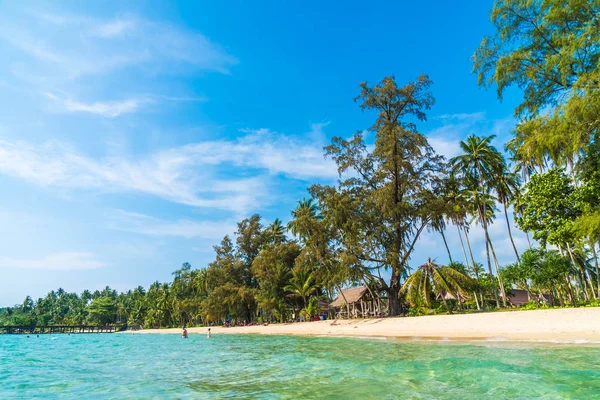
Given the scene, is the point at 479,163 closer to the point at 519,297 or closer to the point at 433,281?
the point at 433,281

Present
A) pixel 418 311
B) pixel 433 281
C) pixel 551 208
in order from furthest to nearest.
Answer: pixel 418 311 < pixel 433 281 < pixel 551 208

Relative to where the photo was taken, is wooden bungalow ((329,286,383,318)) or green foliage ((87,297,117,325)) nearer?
wooden bungalow ((329,286,383,318))

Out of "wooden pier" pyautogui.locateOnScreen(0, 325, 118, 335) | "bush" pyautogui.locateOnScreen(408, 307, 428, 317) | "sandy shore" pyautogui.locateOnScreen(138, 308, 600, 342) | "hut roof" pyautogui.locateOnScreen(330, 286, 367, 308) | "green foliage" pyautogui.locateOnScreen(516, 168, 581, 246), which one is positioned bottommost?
"wooden pier" pyautogui.locateOnScreen(0, 325, 118, 335)

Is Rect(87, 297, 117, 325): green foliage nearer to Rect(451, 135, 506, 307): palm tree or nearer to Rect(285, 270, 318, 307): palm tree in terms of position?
Rect(285, 270, 318, 307): palm tree

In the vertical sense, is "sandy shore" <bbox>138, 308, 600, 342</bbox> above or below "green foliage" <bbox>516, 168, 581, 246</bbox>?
below

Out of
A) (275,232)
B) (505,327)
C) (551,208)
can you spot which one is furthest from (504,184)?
(275,232)

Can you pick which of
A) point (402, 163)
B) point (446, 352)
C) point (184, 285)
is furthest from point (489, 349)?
point (184, 285)

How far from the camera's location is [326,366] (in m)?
10.4

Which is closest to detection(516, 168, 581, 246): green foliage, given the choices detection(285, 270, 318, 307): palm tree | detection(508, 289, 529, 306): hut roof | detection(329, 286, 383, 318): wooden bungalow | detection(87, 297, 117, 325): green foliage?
detection(329, 286, 383, 318): wooden bungalow

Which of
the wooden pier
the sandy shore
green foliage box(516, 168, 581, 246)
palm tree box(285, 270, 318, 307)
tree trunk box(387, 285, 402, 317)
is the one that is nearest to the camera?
the sandy shore

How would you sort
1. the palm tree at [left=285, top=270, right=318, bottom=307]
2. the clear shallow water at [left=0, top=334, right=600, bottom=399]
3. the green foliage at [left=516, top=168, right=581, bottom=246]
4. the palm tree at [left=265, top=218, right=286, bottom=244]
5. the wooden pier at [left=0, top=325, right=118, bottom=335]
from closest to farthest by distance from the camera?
1. the clear shallow water at [left=0, top=334, right=600, bottom=399]
2. the green foliage at [left=516, top=168, right=581, bottom=246]
3. the palm tree at [left=285, top=270, right=318, bottom=307]
4. the palm tree at [left=265, top=218, right=286, bottom=244]
5. the wooden pier at [left=0, top=325, right=118, bottom=335]

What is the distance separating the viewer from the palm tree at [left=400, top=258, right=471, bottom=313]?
25344 millimetres

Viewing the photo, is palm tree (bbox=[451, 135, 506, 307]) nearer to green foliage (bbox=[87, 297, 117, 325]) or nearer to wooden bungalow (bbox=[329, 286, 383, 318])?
wooden bungalow (bbox=[329, 286, 383, 318])

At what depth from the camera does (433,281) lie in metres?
25.8
